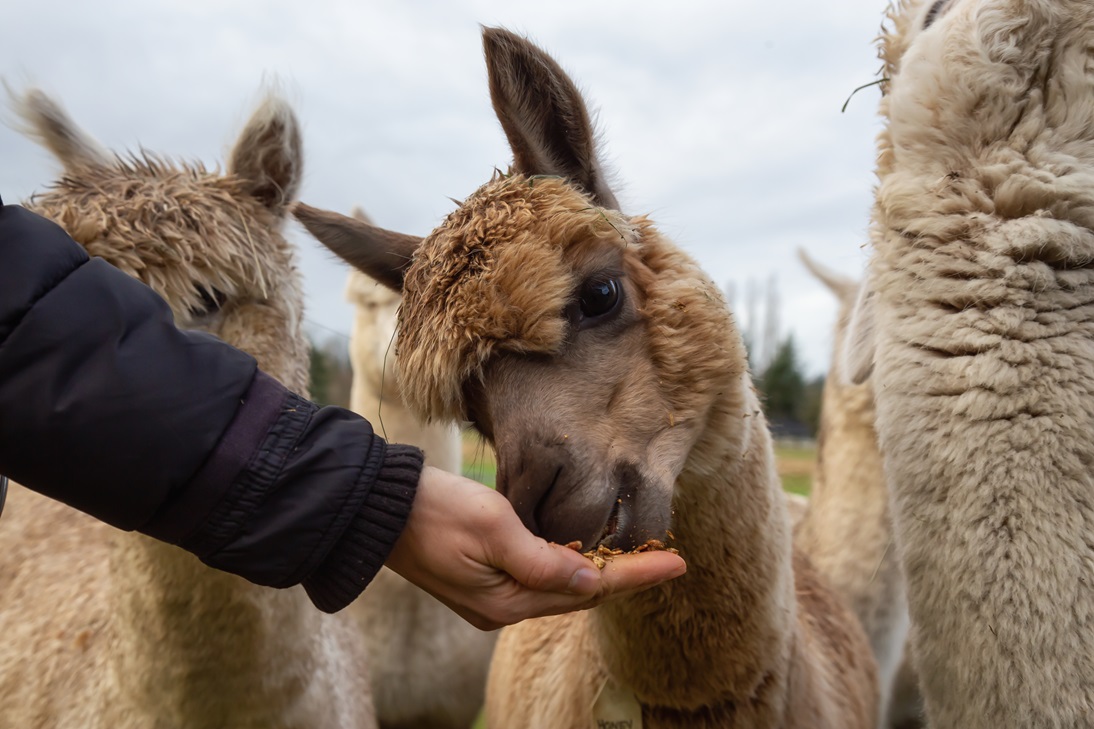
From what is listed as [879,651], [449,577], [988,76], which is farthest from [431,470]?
[879,651]

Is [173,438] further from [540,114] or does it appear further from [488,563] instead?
[540,114]

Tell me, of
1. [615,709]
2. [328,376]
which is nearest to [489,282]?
[615,709]

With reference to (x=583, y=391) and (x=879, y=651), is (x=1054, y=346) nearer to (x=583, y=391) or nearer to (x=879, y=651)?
(x=583, y=391)

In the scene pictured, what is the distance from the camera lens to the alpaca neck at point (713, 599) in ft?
6.91

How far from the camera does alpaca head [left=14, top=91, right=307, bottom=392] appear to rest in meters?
2.55

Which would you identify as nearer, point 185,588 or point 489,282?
point 489,282

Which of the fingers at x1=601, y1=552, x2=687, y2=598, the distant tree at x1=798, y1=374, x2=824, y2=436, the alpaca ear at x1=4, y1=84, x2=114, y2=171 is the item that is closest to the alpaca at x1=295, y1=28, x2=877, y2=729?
the fingers at x1=601, y1=552, x2=687, y2=598

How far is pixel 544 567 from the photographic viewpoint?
156 cm

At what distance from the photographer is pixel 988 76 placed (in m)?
1.66

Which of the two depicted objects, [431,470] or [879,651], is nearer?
[431,470]

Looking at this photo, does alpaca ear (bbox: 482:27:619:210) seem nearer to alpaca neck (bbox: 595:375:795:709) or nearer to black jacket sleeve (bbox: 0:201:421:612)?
alpaca neck (bbox: 595:375:795:709)

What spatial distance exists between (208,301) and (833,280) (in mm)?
3612

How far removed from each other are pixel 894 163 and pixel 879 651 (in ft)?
9.92

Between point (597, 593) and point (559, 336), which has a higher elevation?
point (559, 336)
